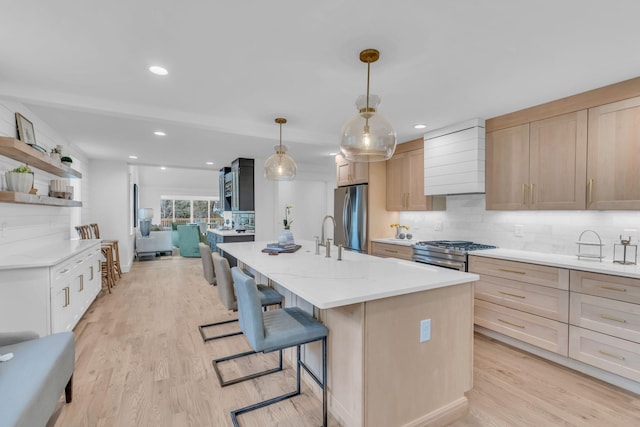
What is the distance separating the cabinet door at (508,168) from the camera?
315cm

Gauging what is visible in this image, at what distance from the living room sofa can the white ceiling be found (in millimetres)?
1842

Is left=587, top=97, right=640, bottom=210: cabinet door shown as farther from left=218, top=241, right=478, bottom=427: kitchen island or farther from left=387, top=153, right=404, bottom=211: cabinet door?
left=387, top=153, right=404, bottom=211: cabinet door

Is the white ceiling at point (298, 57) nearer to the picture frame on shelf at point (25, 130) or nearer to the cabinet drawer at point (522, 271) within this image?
the picture frame on shelf at point (25, 130)

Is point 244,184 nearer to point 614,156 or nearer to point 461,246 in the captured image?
point 461,246

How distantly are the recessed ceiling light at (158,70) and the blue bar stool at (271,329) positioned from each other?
1.66m

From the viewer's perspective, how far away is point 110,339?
10.1 feet

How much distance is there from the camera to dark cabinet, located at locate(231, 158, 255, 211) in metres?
5.98

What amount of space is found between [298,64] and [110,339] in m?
3.16

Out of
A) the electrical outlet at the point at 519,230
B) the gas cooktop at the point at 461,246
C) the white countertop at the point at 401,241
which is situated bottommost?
the white countertop at the point at 401,241

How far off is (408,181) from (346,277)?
9.44ft

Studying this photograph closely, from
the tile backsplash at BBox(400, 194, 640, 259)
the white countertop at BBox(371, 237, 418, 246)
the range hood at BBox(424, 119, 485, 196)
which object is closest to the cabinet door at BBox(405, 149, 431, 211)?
the range hood at BBox(424, 119, 485, 196)

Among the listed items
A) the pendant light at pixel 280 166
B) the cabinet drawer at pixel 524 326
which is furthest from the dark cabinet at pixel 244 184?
the cabinet drawer at pixel 524 326

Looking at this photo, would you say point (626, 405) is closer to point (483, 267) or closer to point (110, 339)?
point (483, 267)

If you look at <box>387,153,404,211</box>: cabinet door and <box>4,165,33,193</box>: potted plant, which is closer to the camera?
<box>4,165,33,193</box>: potted plant
